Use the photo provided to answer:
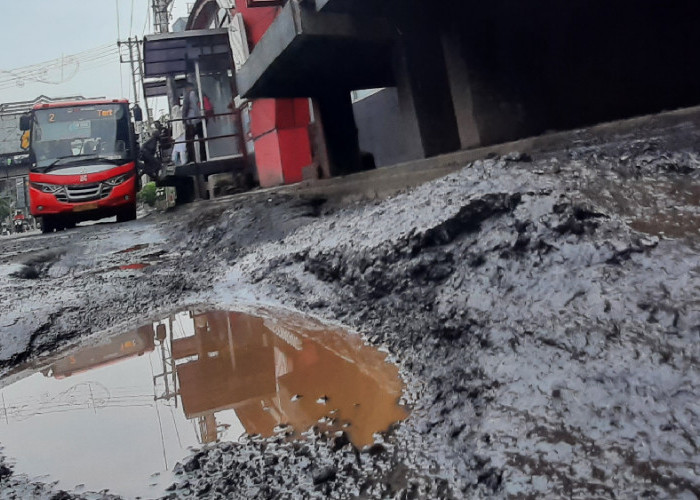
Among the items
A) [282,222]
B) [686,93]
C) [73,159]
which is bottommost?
[282,222]

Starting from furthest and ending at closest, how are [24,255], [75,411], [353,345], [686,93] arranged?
[24,255] < [686,93] < [353,345] < [75,411]

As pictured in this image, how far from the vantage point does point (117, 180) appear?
1130 cm

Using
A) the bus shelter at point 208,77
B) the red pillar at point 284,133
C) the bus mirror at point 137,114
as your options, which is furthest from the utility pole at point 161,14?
the red pillar at point 284,133

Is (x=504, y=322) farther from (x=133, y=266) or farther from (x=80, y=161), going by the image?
(x=80, y=161)

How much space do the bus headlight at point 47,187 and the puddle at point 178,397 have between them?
9314 millimetres

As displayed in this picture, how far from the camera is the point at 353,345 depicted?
2246mm

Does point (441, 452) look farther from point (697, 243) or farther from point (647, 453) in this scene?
point (697, 243)

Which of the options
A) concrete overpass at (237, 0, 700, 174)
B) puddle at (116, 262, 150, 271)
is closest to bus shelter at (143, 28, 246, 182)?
puddle at (116, 262, 150, 271)

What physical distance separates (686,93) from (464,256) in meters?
3.97

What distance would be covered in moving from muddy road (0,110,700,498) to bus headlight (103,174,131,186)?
820 cm

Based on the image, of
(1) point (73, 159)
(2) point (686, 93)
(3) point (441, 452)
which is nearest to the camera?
(3) point (441, 452)

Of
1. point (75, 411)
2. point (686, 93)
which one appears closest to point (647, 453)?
point (75, 411)

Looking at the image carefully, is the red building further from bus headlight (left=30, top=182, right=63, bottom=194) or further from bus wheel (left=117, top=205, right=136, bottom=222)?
bus headlight (left=30, top=182, right=63, bottom=194)

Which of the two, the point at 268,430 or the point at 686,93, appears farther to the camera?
the point at 686,93
